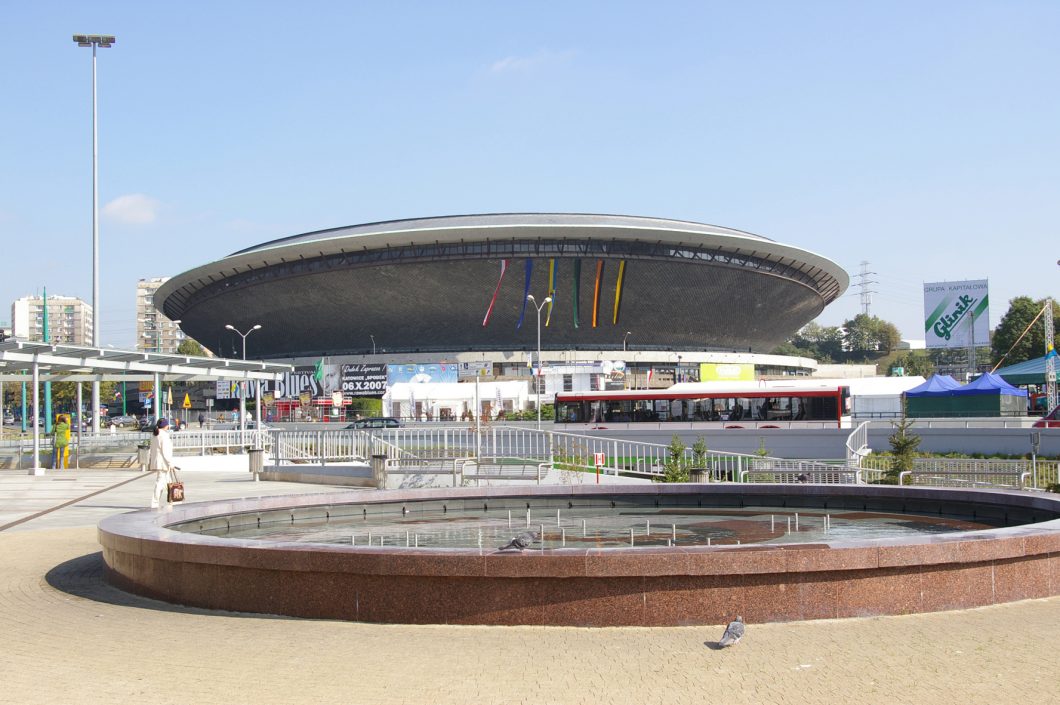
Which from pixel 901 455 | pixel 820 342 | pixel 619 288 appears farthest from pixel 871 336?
pixel 901 455

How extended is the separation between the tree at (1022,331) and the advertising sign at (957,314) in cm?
4402

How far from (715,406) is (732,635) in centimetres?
3392

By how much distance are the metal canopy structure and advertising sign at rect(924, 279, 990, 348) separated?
116 ft

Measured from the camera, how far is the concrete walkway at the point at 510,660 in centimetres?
596

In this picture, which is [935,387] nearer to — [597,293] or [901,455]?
[901,455]

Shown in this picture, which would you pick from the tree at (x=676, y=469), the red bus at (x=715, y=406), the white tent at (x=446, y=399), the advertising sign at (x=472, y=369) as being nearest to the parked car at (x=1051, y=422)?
the red bus at (x=715, y=406)

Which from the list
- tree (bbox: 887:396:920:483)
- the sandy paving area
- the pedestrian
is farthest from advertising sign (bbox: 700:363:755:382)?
the sandy paving area

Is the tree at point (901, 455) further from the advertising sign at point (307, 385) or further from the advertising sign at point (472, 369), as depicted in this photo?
the advertising sign at point (307, 385)

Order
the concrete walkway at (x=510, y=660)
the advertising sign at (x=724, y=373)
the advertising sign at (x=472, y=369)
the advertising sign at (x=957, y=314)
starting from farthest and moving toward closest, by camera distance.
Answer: the advertising sign at (x=472, y=369) < the advertising sign at (x=724, y=373) < the advertising sign at (x=957, y=314) < the concrete walkway at (x=510, y=660)

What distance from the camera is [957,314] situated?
174ft

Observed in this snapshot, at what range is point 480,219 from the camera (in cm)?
8662

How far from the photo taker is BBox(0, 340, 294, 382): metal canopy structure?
27398 millimetres

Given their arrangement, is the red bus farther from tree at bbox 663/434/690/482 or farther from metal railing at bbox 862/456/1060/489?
tree at bbox 663/434/690/482

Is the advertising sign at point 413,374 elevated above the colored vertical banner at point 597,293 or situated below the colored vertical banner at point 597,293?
below
